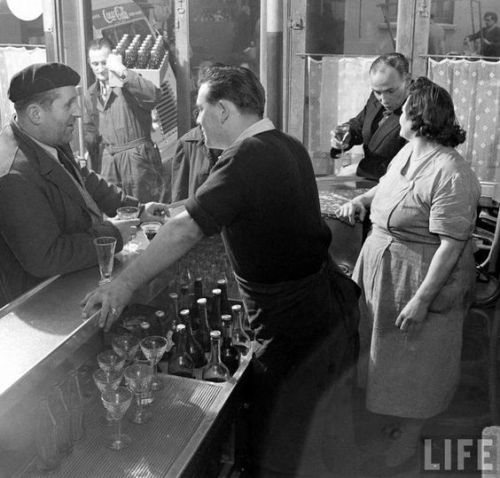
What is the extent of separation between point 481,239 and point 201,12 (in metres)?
4.49

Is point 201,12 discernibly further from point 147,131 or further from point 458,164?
point 458,164

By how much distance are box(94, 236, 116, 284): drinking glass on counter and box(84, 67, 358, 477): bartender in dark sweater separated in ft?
0.57

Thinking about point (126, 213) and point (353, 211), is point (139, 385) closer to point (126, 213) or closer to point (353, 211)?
point (126, 213)

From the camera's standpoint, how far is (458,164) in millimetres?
2926

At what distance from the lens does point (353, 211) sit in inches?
144

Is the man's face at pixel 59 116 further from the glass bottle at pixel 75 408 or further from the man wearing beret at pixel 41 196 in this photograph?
the glass bottle at pixel 75 408

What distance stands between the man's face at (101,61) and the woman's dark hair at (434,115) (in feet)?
10.9

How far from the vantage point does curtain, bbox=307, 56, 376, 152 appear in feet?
21.1

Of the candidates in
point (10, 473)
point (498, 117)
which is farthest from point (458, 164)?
point (498, 117)

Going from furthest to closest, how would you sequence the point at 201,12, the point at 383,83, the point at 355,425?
the point at 201,12 → the point at 383,83 → the point at 355,425

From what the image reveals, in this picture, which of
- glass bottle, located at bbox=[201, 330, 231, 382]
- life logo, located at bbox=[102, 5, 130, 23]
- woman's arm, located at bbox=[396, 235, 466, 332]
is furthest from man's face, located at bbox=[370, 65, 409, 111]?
life logo, located at bbox=[102, 5, 130, 23]

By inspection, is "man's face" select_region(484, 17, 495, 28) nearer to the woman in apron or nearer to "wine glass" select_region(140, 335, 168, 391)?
the woman in apron

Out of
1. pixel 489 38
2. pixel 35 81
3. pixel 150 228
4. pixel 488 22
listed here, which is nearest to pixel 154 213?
pixel 150 228

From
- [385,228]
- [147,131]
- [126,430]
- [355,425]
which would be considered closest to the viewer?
[126,430]
